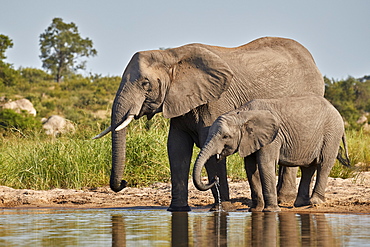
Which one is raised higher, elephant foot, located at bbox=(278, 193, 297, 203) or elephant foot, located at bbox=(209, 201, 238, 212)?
elephant foot, located at bbox=(278, 193, 297, 203)

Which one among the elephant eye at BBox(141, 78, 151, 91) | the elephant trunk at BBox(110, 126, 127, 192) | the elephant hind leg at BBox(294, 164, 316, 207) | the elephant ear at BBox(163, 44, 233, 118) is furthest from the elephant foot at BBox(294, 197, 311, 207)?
the elephant eye at BBox(141, 78, 151, 91)

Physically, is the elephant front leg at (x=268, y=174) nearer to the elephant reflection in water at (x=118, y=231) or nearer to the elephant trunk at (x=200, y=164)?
the elephant trunk at (x=200, y=164)

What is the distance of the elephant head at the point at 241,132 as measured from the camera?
7.64 m

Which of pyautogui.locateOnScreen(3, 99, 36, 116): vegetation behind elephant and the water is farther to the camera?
pyautogui.locateOnScreen(3, 99, 36, 116): vegetation behind elephant

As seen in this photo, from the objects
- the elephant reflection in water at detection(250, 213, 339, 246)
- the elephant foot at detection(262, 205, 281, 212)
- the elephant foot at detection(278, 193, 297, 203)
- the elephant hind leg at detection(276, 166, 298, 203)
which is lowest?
the elephant reflection in water at detection(250, 213, 339, 246)

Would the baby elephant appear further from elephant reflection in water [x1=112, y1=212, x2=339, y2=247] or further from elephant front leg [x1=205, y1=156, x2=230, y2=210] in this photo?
elephant reflection in water [x1=112, y1=212, x2=339, y2=247]

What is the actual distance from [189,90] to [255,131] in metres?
0.94

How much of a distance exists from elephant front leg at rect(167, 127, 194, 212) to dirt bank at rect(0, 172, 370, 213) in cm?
73

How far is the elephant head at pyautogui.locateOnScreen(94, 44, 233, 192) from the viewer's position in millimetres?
7930

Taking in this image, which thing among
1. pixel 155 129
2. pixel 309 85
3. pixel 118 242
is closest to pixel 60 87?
pixel 155 129

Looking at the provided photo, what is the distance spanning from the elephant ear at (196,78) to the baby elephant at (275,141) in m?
0.43

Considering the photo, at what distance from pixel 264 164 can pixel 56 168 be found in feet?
16.4

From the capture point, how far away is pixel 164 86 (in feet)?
26.7

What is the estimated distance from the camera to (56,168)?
1177 centimetres
